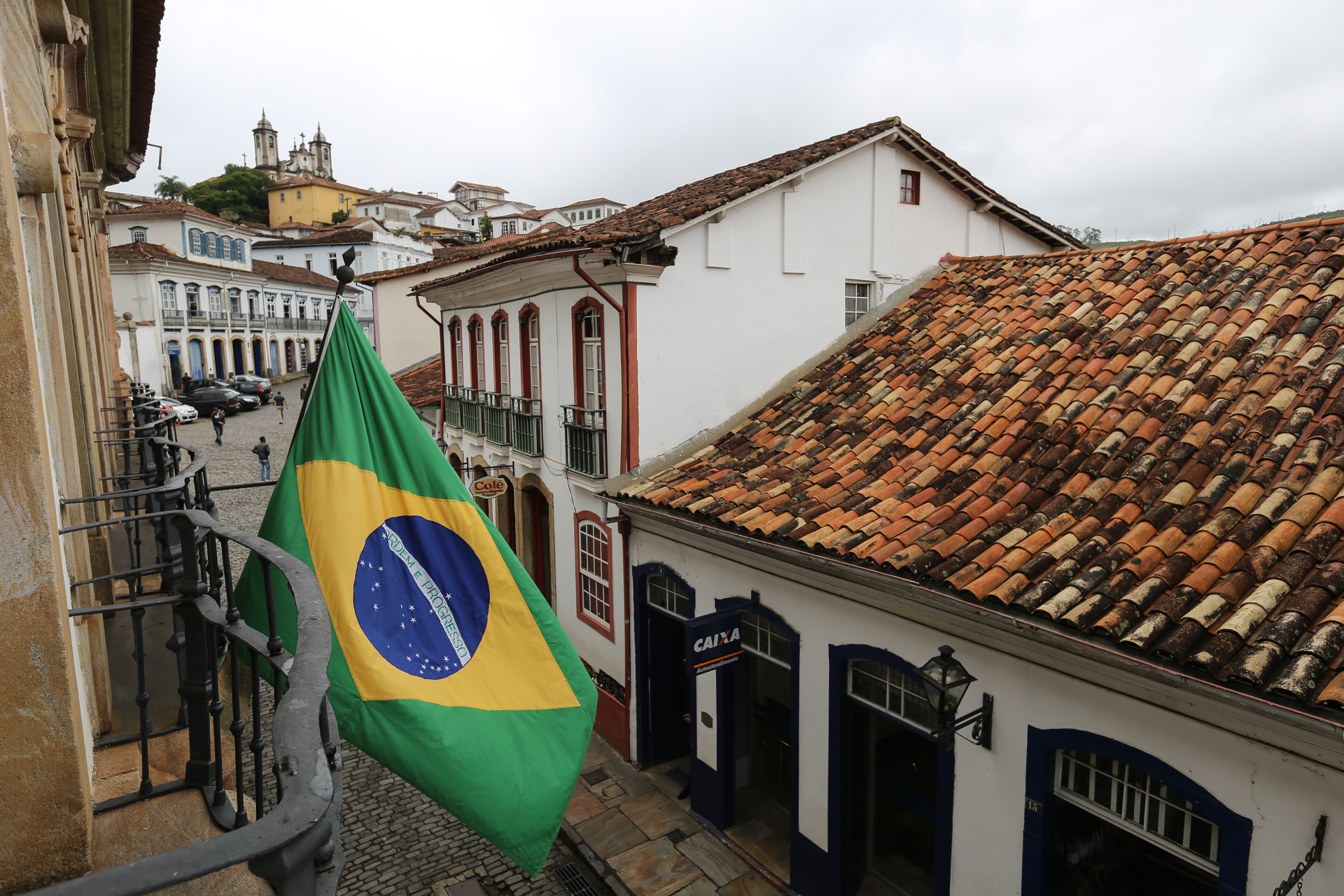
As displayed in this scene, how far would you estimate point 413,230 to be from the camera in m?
78.3

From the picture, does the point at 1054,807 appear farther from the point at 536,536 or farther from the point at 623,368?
the point at 536,536

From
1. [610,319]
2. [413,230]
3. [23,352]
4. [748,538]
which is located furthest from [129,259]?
Result: [23,352]

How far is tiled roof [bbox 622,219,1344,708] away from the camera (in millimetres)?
5148

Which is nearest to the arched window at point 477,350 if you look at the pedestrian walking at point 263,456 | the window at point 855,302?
the window at point 855,302

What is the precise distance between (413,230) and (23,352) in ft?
271

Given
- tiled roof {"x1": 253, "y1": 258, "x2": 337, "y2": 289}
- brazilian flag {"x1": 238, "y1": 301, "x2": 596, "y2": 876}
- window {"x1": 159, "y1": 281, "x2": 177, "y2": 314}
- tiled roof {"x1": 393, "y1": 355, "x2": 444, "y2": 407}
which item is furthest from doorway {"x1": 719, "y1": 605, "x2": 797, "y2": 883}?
tiled roof {"x1": 253, "y1": 258, "x2": 337, "y2": 289}

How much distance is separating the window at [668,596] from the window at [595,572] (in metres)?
0.90

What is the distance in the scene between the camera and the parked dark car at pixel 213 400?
126ft

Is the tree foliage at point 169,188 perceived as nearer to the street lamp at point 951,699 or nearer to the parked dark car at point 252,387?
the parked dark car at point 252,387

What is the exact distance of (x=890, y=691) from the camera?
7.52 meters

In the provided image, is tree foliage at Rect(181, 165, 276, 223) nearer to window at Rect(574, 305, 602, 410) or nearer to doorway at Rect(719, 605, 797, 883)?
window at Rect(574, 305, 602, 410)

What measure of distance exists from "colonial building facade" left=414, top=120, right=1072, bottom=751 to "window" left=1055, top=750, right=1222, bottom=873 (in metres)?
6.22

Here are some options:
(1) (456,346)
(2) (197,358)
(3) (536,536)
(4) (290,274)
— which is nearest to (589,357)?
(3) (536,536)

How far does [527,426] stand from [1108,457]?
9.16 metres
